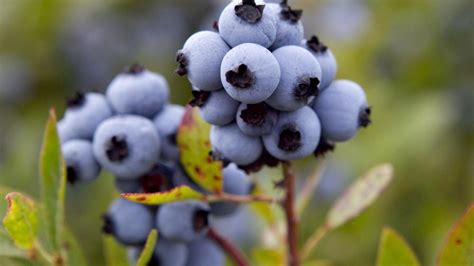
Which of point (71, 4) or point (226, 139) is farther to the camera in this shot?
point (71, 4)

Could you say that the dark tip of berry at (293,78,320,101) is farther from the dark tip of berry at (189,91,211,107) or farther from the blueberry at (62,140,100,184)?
the blueberry at (62,140,100,184)

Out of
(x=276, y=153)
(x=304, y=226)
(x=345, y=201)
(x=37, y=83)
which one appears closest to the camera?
(x=276, y=153)

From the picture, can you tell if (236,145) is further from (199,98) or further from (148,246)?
(148,246)

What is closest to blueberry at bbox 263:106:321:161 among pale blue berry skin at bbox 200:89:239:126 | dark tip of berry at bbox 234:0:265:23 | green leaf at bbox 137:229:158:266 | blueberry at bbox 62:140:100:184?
pale blue berry skin at bbox 200:89:239:126

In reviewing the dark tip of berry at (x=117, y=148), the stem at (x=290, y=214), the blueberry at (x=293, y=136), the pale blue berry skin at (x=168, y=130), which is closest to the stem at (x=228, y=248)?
the stem at (x=290, y=214)

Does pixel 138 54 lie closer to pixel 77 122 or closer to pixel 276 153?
pixel 77 122

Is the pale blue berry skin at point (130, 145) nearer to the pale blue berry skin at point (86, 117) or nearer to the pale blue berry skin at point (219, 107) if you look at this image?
the pale blue berry skin at point (86, 117)

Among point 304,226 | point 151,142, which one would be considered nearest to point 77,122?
point 151,142
